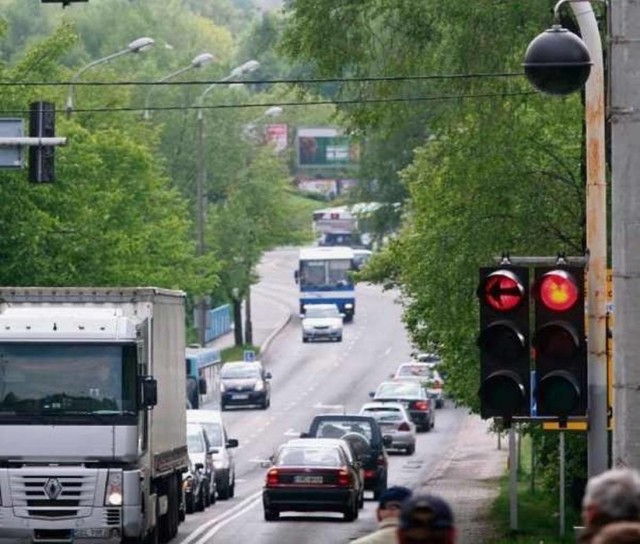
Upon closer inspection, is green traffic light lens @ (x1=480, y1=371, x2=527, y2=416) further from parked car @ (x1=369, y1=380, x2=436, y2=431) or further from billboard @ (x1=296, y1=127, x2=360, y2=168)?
billboard @ (x1=296, y1=127, x2=360, y2=168)

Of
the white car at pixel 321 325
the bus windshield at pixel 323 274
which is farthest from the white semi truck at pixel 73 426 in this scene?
the bus windshield at pixel 323 274

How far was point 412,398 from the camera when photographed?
227ft

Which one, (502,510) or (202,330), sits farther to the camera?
(202,330)

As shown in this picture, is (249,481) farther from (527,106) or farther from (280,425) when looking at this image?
(527,106)

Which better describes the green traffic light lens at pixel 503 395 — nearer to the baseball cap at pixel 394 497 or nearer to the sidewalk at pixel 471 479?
the baseball cap at pixel 394 497

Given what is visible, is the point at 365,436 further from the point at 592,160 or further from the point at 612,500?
the point at 612,500

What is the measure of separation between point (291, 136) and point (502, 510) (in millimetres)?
118365

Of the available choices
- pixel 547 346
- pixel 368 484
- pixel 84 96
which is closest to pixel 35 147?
pixel 547 346

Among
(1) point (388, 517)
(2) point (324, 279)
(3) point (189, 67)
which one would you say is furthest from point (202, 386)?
(1) point (388, 517)

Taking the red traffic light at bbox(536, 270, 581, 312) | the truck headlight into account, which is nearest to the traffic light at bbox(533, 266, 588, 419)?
the red traffic light at bbox(536, 270, 581, 312)

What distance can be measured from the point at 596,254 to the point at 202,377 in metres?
48.7

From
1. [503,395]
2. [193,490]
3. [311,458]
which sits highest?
[503,395]

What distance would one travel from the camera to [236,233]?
94.0 m

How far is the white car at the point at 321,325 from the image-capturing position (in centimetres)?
9575
